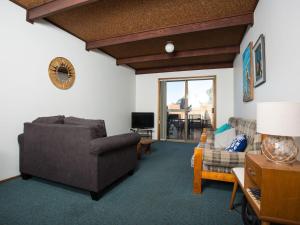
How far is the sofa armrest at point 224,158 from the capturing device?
68.8 inches

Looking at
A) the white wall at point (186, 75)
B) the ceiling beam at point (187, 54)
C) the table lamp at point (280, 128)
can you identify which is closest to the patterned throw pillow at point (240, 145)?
the table lamp at point (280, 128)

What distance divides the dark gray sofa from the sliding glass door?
3.61 meters

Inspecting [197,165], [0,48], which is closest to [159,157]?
[197,165]

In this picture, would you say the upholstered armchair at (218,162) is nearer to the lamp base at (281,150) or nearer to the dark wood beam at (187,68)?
the lamp base at (281,150)

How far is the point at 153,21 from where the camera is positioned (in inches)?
115

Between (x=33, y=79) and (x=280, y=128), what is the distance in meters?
3.20

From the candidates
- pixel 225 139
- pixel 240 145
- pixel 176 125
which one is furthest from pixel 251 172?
pixel 176 125

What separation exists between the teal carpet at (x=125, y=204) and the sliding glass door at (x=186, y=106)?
343 cm

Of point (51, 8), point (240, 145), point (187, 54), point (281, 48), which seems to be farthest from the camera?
point (187, 54)

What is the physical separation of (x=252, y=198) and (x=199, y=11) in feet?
8.59

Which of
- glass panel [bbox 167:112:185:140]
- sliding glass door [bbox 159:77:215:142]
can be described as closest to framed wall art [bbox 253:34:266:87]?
sliding glass door [bbox 159:77:215:142]

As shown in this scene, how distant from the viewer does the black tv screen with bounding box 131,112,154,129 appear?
5578 mm

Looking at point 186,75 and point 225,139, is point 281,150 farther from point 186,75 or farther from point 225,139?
point 186,75

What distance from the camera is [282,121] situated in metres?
1.00
